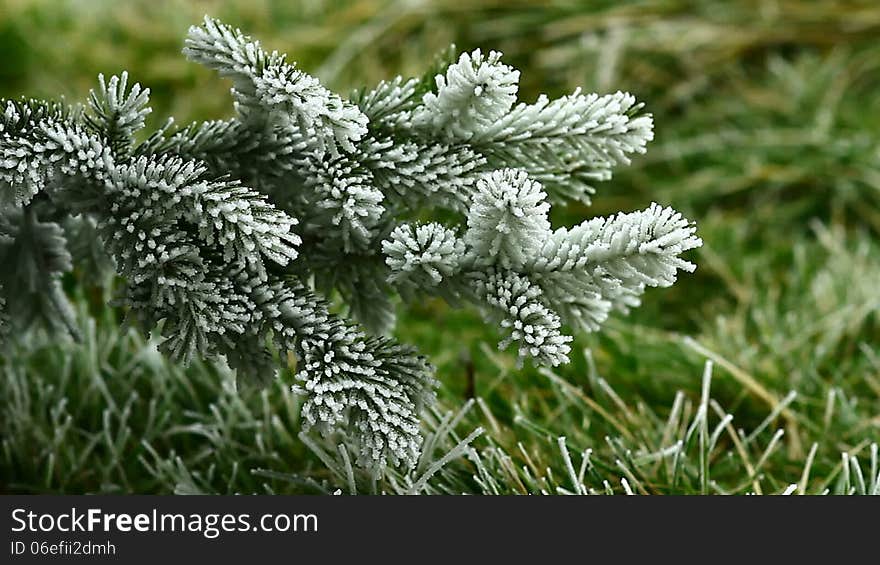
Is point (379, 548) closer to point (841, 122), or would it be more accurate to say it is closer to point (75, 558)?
point (75, 558)

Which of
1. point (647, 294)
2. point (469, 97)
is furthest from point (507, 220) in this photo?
point (647, 294)

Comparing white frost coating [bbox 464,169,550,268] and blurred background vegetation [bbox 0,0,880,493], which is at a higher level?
blurred background vegetation [bbox 0,0,880,493]

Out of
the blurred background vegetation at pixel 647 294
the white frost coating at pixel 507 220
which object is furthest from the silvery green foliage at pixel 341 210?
the blurred background vegetation at pixel 647 294

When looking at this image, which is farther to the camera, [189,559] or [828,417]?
[828,417]

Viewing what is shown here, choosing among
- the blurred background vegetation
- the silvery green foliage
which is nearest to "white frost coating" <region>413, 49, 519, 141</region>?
the silvery green foliage

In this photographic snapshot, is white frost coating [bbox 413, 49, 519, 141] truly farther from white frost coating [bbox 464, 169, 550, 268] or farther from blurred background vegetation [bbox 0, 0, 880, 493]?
blurred background vegetation [bbox 0, 0, 880, 493]

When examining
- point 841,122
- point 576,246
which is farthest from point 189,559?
point 841,122
